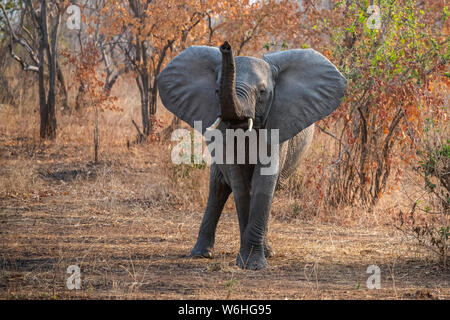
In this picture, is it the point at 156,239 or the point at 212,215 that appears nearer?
the point at 212,215

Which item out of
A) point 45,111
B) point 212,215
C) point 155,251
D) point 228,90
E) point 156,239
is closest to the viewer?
point 228,90

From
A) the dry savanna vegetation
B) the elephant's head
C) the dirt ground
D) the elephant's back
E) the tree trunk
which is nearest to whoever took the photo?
the dirt ground

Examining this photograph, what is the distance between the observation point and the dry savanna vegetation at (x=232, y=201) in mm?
5547

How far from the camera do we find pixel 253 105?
214 inches

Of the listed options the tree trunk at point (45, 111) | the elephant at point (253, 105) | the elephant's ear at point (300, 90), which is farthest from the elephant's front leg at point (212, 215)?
the tree trunk at point (45, 111)

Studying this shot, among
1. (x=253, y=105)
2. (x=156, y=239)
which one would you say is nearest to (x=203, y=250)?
(x=156, y=239)

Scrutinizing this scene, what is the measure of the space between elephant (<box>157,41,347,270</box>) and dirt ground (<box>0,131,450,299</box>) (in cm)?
38

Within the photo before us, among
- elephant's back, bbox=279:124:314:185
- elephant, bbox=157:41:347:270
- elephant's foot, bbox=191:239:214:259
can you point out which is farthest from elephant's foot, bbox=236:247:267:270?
elephant's back, bbox=279:124:314:185

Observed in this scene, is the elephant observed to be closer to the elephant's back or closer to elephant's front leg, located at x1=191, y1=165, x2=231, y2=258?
elephant's front leg, located at x1=191, y1=165, x2=231, y2=258

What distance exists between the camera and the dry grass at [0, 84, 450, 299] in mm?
5191

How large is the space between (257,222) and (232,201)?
3.39m

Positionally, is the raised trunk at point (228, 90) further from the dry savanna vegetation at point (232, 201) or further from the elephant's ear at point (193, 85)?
the dry savanna vegetation at point (232, 201)

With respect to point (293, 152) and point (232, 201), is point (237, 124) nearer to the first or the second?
point (293, 152)
